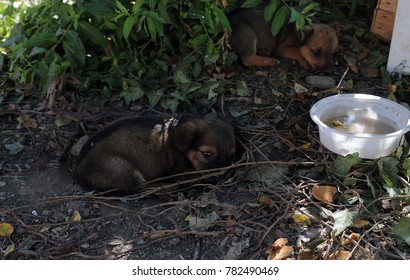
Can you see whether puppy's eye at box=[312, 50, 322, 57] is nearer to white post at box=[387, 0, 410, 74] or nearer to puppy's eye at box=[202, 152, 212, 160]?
white post at box=[387, 0, 410, 74]

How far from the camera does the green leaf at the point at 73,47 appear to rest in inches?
227

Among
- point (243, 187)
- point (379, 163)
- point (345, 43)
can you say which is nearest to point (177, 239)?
point (243, 187)

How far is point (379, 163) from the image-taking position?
4.74 m

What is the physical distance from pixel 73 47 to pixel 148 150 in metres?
1.31

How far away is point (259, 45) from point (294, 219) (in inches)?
102

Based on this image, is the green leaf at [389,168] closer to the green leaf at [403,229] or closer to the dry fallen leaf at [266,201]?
the green leaf at [403,229]

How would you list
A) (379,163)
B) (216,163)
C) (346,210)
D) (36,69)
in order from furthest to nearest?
(36,69)
(216,163)
(379,163)
(346,210)

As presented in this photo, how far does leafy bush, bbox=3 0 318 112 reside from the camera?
18.7 ft

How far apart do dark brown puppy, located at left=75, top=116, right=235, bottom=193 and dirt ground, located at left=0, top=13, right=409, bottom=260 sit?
0.49 ft

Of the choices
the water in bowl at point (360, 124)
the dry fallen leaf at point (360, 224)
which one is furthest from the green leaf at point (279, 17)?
the dry fallen leaf at point (360, 224)

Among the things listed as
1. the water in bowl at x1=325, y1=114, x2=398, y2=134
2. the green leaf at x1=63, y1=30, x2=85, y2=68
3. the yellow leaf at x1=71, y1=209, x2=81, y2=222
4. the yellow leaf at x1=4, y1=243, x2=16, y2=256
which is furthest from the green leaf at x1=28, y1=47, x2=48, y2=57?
the water in bowl at x1=325, y1=114, x2=398, y2=134

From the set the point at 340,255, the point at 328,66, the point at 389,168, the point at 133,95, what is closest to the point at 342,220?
the point at 340,255

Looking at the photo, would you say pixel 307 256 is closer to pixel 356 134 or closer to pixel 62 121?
pixel 356 134

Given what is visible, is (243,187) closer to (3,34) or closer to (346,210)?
(346,210)
